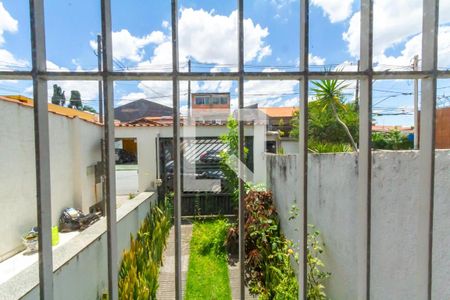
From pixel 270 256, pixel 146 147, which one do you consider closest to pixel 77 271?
pixel 270 256

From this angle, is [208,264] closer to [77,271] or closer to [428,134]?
[77,271]

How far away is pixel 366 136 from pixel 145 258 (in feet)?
Result: 13.5

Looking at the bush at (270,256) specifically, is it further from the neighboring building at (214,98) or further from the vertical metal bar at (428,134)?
the vertical metal bar at (428,134)

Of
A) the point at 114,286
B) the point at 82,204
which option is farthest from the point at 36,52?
the point at 82,204

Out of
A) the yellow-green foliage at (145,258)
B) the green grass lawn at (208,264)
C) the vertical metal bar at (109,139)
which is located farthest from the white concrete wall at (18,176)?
the vertical metal bar at (109,139)

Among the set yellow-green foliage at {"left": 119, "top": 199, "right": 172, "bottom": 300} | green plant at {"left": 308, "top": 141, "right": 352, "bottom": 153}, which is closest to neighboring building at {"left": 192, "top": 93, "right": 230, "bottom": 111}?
green plant at {"left": 308, "top": 141, "right": 352, "bottom": 153}

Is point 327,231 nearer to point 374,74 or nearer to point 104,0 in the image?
point 374,74

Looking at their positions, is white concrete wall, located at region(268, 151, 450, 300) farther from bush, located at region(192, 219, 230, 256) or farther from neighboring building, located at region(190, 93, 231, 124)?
bush, located at region(192, 219, 230, 256)

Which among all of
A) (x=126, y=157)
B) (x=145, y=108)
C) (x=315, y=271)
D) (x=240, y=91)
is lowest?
(x=315, y=271)

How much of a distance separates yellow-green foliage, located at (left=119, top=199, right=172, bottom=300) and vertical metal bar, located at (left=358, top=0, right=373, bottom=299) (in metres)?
2.91

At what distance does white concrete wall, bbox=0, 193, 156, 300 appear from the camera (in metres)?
1.87

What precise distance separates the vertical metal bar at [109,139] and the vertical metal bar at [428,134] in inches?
39.1

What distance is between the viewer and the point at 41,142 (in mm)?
822

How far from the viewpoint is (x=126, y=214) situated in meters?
4.27
